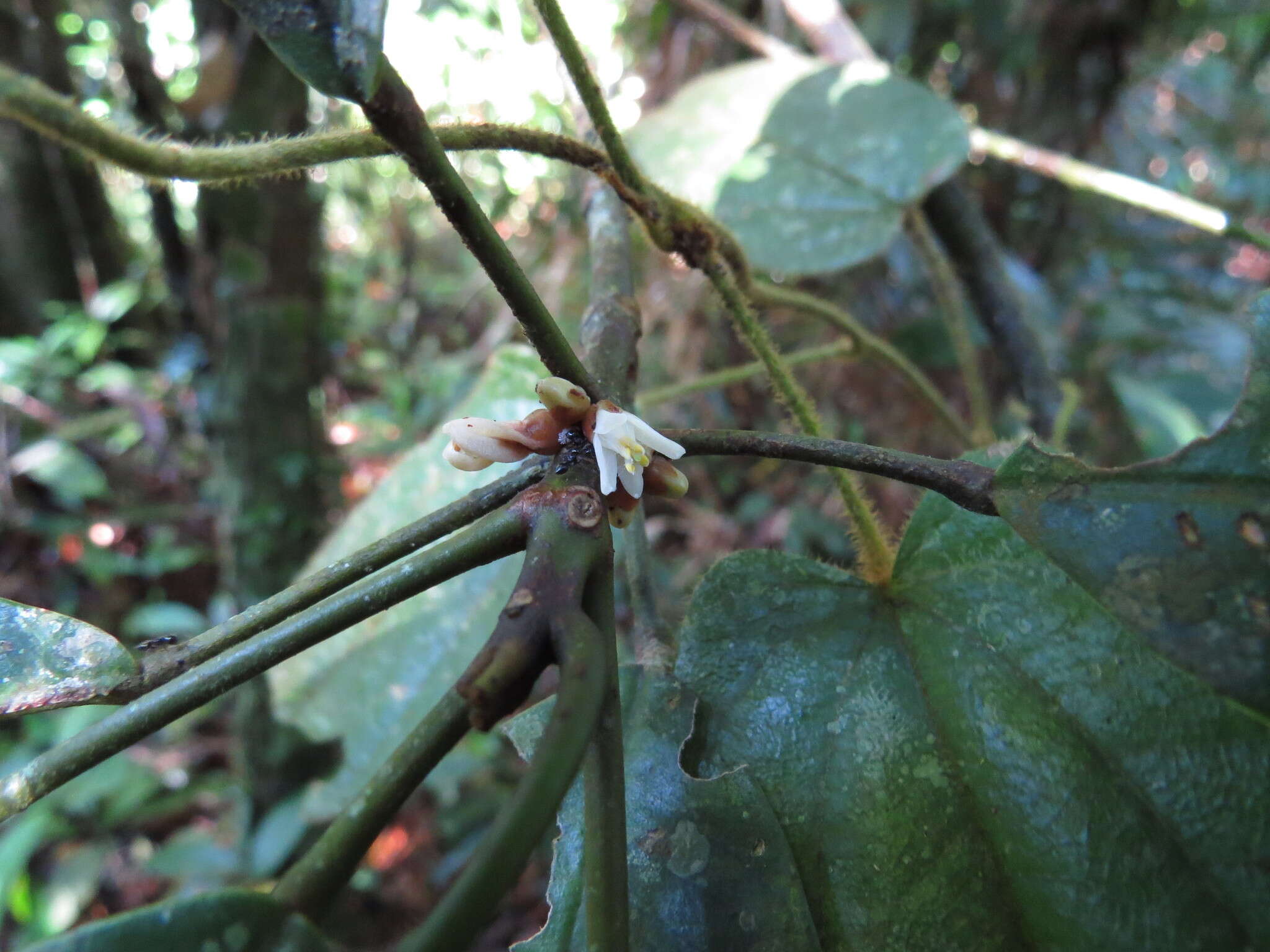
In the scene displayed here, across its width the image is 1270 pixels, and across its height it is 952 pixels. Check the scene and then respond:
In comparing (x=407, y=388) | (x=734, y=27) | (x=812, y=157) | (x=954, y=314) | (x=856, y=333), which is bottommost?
(x=856, y=333)

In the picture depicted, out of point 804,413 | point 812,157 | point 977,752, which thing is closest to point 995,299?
point 812,157

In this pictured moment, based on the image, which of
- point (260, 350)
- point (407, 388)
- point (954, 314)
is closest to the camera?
point (954, 314)

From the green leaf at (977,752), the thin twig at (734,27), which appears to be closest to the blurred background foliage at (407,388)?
the thin twig at (734,27)

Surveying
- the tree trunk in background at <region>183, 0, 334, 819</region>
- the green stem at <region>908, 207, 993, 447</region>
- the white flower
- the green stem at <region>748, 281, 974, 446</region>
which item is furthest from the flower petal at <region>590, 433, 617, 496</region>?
the tree trunk in background at <region>183, 0, 334, 819</region>

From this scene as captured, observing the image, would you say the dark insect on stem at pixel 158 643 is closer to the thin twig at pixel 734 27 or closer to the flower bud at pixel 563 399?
the flower bud at pixel 563 399

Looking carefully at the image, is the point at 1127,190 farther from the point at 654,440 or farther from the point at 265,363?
the point at 265,363

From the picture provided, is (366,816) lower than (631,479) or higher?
lower

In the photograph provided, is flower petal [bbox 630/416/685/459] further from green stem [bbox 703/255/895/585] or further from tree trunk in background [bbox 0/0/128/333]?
tree trunk in background [bbox 0/0/128/333]
